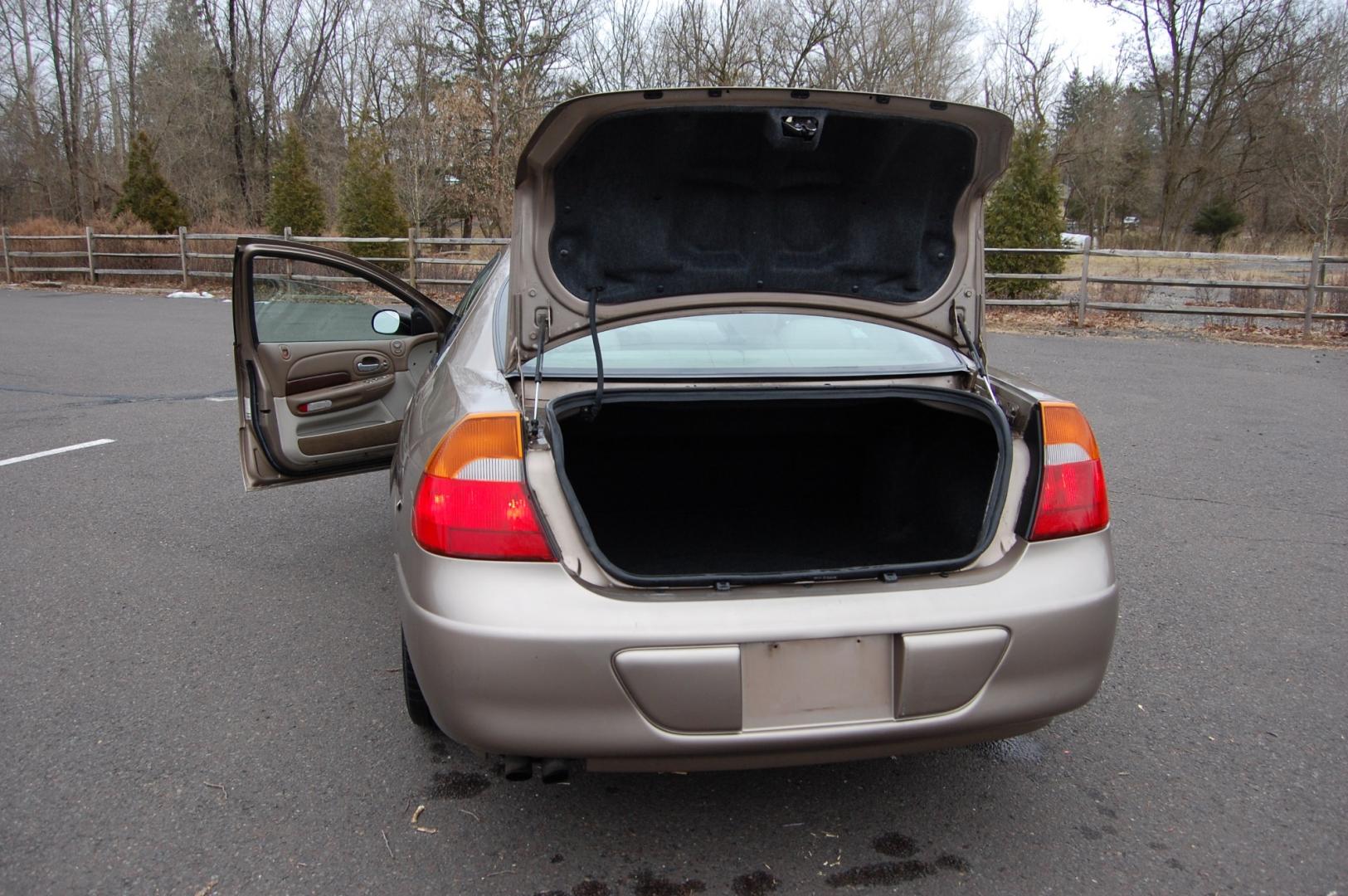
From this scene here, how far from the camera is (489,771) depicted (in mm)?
2496

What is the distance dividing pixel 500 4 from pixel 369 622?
2553 cm

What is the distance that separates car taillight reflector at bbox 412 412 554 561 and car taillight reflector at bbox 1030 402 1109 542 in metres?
1.14

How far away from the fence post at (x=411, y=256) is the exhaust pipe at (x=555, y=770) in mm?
16202

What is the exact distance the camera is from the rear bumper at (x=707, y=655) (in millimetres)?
1834

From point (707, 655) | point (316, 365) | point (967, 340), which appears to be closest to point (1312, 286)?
point (967, 340)

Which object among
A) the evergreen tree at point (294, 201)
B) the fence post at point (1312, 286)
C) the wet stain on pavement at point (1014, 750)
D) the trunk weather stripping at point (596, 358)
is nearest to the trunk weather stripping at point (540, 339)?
the trunk weather stripping at point (596, 358)

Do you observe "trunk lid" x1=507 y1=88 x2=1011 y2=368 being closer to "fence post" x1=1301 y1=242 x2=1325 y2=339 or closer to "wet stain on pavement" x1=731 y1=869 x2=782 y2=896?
"wet stain on pavement" x1=731 y1=869 x2=782 y2=896

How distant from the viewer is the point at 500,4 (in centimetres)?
2525

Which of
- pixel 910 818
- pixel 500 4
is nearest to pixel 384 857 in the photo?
pixel 910 818

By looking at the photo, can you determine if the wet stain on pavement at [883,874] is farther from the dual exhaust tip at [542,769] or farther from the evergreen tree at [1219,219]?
the evergreen tree at [1219,219]

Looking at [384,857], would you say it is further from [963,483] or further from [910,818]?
[963,483]

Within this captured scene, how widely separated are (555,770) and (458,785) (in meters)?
0.64

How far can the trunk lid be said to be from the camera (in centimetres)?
222

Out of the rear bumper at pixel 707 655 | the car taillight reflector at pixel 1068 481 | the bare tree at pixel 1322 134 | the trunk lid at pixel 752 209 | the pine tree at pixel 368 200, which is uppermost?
the bare tree at pixel 1322 134
